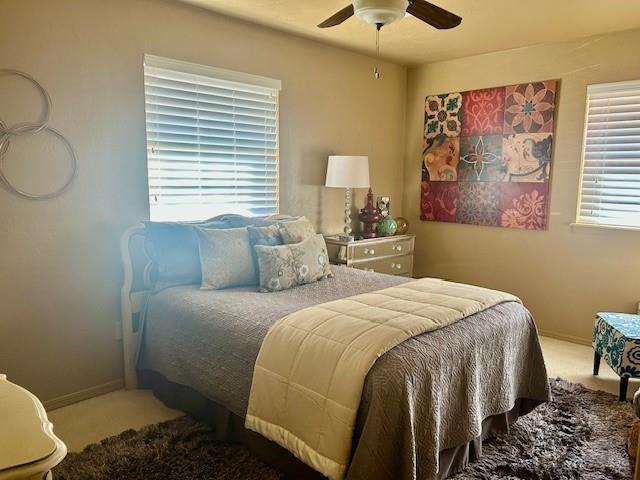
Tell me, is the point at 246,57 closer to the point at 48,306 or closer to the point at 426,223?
the point at 48,306

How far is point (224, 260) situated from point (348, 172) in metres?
1.53

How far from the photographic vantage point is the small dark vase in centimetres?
442

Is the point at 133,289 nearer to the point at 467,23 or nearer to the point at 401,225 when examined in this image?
the point at 401,225

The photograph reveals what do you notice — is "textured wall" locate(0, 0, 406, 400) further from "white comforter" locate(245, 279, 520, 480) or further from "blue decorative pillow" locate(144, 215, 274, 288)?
"white comforter" locate(245, 279, 520, 480)

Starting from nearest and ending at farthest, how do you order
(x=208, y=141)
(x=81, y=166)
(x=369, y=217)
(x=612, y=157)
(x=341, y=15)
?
(x=341, y=15)
(x=81, y=166)
(x=208, y=141)
(x=612, y=157)
(x=369, y=217)

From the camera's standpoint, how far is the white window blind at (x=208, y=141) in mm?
3107

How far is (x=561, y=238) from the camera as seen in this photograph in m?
3.99

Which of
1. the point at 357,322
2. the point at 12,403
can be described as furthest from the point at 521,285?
the point at 12,403

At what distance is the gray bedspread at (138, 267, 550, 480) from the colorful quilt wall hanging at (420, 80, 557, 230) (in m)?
1.83

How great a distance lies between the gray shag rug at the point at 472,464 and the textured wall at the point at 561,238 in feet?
4.66

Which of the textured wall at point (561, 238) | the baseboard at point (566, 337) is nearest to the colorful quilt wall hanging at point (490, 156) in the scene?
the textured wall at point (561, 238)

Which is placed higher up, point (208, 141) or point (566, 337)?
point (208, 141)

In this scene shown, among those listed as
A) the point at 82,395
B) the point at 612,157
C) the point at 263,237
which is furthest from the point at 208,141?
the point at 612,157

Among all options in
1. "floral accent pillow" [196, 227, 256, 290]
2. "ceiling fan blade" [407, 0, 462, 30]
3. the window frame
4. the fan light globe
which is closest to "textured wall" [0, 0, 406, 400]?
"floral accent pillow" [196, 227, 256, 290]
